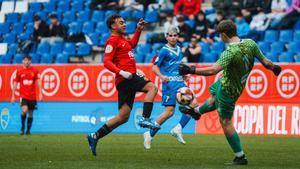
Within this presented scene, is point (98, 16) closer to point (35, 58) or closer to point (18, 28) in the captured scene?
point (35, 58)

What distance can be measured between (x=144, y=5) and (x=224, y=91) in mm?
18324

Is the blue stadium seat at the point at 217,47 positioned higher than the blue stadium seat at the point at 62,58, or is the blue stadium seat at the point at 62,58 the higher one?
the blue stadium seat at the point at 217,47

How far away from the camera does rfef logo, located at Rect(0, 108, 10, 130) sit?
2708 cm

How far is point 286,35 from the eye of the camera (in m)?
26.1

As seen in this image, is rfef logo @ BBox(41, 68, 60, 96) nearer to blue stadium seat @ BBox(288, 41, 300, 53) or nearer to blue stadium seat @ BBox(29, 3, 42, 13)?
blue stadium seat @ BBox(288, 41, 300, 53)

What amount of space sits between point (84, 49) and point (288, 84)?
990 centimetres

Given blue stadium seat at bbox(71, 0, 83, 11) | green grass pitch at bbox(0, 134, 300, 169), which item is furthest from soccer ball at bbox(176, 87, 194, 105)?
blue stadium seat at bbox(71, 0, 83, 11)

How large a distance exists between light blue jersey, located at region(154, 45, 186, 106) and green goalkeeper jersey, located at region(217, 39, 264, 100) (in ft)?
16.3

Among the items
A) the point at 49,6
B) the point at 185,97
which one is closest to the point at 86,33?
the point at 49,6

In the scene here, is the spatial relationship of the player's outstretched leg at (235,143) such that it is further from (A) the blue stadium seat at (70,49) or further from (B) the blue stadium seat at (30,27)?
(B) the blue stadium seat at (30,27)

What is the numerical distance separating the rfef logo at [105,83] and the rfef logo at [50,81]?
153 centimetres

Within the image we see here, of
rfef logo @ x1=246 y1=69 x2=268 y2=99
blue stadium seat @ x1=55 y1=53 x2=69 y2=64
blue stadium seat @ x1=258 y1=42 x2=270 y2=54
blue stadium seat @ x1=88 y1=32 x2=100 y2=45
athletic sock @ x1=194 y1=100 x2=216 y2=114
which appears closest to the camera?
athletic sock @ x1=194 y1=100 x2=216 y2=114

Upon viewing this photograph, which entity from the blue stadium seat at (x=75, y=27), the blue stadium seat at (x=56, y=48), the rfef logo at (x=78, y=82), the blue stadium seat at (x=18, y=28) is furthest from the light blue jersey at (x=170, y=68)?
the blue stadium seat at (x=18, y=28)

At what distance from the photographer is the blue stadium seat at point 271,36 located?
2625cm
